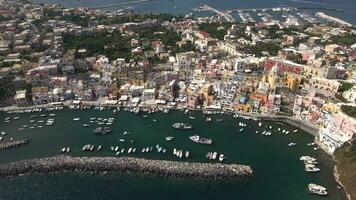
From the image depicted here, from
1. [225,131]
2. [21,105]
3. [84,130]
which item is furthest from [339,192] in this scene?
[21,105]

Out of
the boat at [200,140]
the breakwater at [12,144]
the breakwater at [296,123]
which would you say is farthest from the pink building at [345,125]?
the breakwater at [12,144]

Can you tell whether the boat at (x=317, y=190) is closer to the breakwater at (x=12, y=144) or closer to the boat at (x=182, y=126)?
the boat at (x=182, y=126)

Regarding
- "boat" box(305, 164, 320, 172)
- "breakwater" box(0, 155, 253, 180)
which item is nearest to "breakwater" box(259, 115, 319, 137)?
"boat" box(305, 164, 320, 172)

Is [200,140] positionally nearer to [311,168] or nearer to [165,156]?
[165,156]

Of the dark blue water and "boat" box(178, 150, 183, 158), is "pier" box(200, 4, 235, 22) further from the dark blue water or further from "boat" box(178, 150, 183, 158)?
"boat" box(178, 150, 183, 158)

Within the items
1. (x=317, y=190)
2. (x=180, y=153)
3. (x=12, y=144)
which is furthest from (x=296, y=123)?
(x=12, y=144)

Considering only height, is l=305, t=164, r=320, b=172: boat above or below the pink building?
below

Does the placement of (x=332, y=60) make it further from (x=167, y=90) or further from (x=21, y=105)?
(x=21, y=105)
